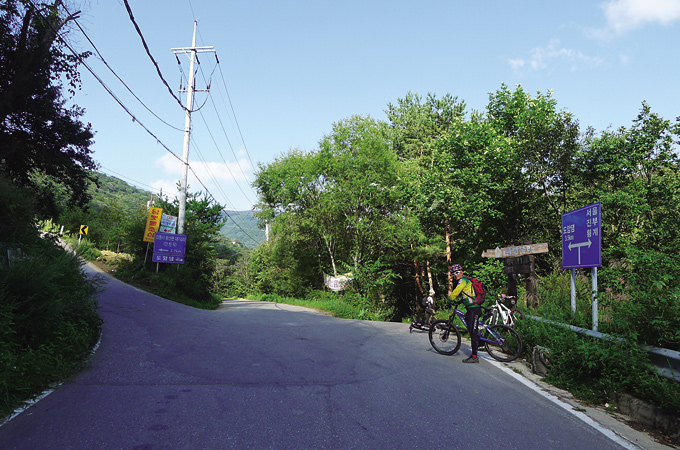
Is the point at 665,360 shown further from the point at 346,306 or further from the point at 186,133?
the point at 186,133

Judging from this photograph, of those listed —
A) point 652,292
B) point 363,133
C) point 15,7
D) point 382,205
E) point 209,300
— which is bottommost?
point 209,300

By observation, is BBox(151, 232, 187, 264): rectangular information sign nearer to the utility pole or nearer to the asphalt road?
the utility pole

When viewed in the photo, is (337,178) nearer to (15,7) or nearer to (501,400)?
(15,7)

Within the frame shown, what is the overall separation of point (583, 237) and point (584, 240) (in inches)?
2.7

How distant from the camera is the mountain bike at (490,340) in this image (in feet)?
26.0

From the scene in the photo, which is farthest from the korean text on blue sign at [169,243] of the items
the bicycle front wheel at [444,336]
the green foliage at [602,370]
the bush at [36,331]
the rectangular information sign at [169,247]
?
the green foliage at [602,370]

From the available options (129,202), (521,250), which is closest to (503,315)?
(521,250)

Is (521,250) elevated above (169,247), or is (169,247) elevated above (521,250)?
(521,250)

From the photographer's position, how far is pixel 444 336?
Answer: 8812 millimetres

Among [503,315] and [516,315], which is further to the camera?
[516,315]

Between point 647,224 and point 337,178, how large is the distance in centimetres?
1695

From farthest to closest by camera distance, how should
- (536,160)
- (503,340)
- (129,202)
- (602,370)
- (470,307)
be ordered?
1. (129,202)
2. (536,160)
3. (503,340)
4. (470,307)
5. (602,370)

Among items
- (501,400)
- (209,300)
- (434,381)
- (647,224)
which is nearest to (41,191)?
(209,300)

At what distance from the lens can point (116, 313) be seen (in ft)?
36.2
